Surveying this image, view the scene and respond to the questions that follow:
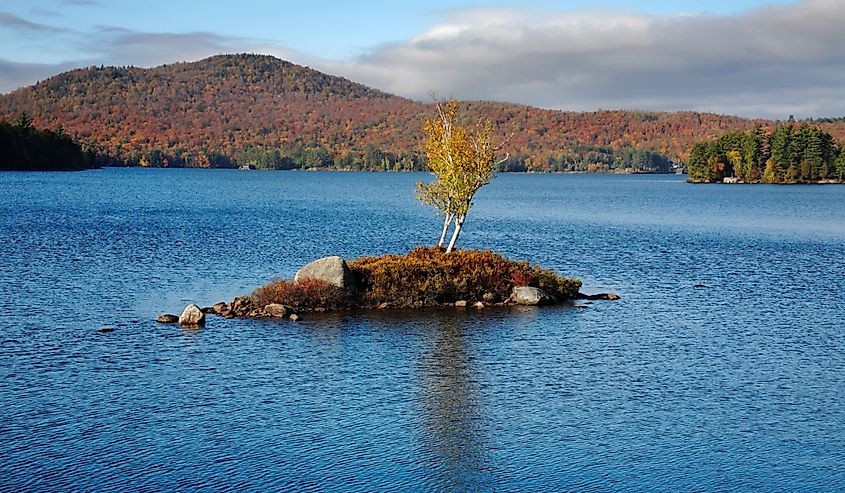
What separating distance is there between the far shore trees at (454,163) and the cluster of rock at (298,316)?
7554mm

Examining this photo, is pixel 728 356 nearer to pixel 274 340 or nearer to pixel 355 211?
pixel 274 340

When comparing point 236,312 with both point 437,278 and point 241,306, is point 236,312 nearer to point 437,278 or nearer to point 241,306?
point 241,306

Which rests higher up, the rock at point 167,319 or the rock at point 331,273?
the rock at point 331,273

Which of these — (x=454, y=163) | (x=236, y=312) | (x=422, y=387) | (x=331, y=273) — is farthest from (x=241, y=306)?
(x=454, y=163)

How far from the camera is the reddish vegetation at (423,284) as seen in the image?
42.0m

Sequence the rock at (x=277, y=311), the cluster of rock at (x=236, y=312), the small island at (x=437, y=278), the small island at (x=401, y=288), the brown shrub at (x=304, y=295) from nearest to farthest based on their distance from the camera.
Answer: the cluster of rock at (x=236, y=312) → the rock at (x=277, y=311) → the small island at (x=401, y=288) → the brown shrub at (x=304, y=295) → the small island at (x=437, y=278)

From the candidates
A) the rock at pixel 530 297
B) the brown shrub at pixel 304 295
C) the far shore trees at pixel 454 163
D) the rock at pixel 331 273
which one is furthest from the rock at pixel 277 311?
the far shore trees at pixel 454 163

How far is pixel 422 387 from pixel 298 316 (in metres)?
12.7

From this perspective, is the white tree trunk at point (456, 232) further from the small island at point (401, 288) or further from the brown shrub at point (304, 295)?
the brown shrub at point (304, 295)

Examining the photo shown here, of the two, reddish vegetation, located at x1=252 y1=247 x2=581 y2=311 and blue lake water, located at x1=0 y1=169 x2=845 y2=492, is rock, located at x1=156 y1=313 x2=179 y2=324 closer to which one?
blue lake water, located at x1=0 y1=169 x2=845 y2=492

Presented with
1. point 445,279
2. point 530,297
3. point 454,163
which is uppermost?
point 454,163

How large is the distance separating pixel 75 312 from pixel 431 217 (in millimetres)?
81353

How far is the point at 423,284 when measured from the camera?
43844mm

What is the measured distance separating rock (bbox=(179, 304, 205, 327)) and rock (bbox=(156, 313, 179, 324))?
0.46 metres
